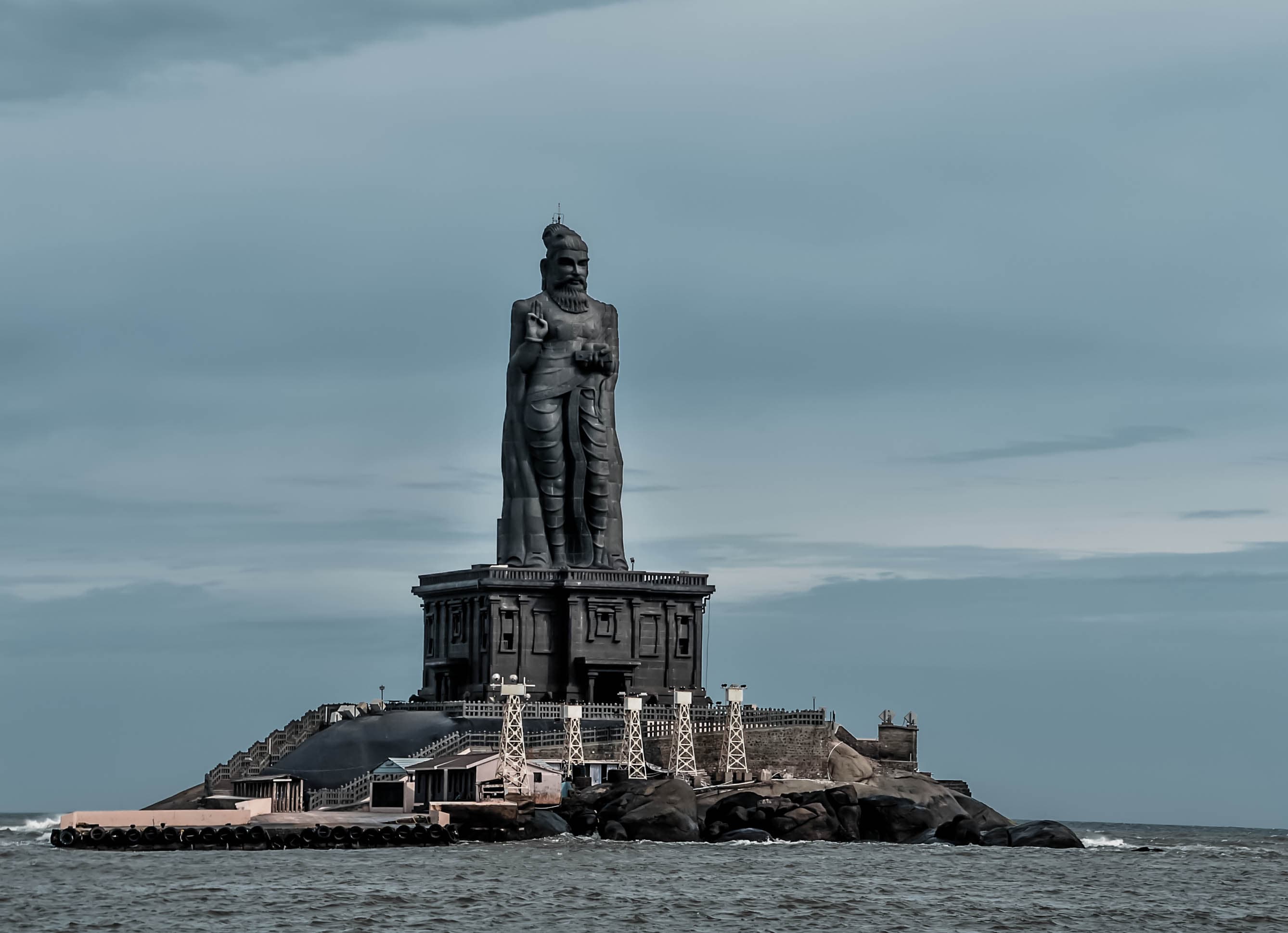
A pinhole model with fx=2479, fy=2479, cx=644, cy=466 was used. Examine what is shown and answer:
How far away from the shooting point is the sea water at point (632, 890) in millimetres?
50000

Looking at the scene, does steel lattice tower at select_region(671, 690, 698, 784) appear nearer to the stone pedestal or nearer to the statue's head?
the stone pedestal

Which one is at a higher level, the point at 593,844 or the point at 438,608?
the point at 438,608

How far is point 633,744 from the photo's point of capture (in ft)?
248

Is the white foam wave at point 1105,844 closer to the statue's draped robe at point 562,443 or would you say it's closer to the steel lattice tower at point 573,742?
the steel lattice tower at point 573,742

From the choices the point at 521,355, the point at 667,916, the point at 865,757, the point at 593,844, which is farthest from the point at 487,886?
the point at 521,355

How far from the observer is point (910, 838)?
71.4 metres

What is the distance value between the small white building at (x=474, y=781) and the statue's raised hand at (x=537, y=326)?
20.5 m

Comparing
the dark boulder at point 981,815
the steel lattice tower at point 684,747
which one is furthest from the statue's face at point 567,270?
the dark boulder at point 981,815

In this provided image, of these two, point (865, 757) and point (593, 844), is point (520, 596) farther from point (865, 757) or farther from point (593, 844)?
point (593, 844)

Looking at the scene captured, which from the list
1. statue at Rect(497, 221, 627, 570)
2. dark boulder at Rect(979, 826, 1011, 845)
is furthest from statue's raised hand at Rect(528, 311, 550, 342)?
dark boulder at Rect(979, 826, 1011, 845)

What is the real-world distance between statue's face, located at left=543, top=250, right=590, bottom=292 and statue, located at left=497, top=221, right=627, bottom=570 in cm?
3

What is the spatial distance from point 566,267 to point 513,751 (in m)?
22.2

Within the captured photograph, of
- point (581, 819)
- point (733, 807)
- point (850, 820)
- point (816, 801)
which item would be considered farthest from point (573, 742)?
point (850, 820)

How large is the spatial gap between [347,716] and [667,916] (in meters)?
37.1
